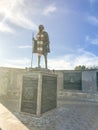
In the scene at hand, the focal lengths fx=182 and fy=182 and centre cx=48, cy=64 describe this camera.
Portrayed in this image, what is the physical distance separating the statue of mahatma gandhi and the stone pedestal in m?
1.41

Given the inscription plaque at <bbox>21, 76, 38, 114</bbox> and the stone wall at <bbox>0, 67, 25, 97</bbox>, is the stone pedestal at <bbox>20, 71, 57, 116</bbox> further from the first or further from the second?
the stone wall at <bbox>0, 67, 25, 97</bbox>

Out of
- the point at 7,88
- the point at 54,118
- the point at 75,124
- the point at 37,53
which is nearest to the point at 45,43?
the point at 37,53

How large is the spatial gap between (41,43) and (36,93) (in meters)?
3.01

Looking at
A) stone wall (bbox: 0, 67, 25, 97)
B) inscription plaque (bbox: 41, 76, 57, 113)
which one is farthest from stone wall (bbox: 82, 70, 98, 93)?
inscription plaque (bbox: 41, 76, 57, 113)

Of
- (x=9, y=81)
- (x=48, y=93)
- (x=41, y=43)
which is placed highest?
(x=41, y=43)

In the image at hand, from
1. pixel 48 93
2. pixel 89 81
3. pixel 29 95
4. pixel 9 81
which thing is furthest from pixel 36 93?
pixel 9 81

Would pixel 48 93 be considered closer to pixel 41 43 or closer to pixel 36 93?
pixel 36 93

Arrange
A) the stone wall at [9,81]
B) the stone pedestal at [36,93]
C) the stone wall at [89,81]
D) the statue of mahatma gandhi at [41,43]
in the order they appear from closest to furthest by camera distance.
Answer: the stone pedestal at [36,93], the statue of mahatma gandhi at [41,43], the stone wall at [89,81], the stone wall at [9,81]

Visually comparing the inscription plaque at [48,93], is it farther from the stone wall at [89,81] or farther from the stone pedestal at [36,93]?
the stone wall at [89,81]

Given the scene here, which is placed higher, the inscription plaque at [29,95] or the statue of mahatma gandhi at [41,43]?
the statue of mahatma gandhi at [41,43]

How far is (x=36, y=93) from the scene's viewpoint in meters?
9.64

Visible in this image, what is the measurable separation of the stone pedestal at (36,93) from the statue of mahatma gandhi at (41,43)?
1.41m

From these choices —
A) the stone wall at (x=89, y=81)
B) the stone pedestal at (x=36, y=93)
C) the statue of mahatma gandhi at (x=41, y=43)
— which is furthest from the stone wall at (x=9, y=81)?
the stone pedestal at (x=36, y=93)

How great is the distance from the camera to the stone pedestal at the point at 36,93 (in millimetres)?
9562
